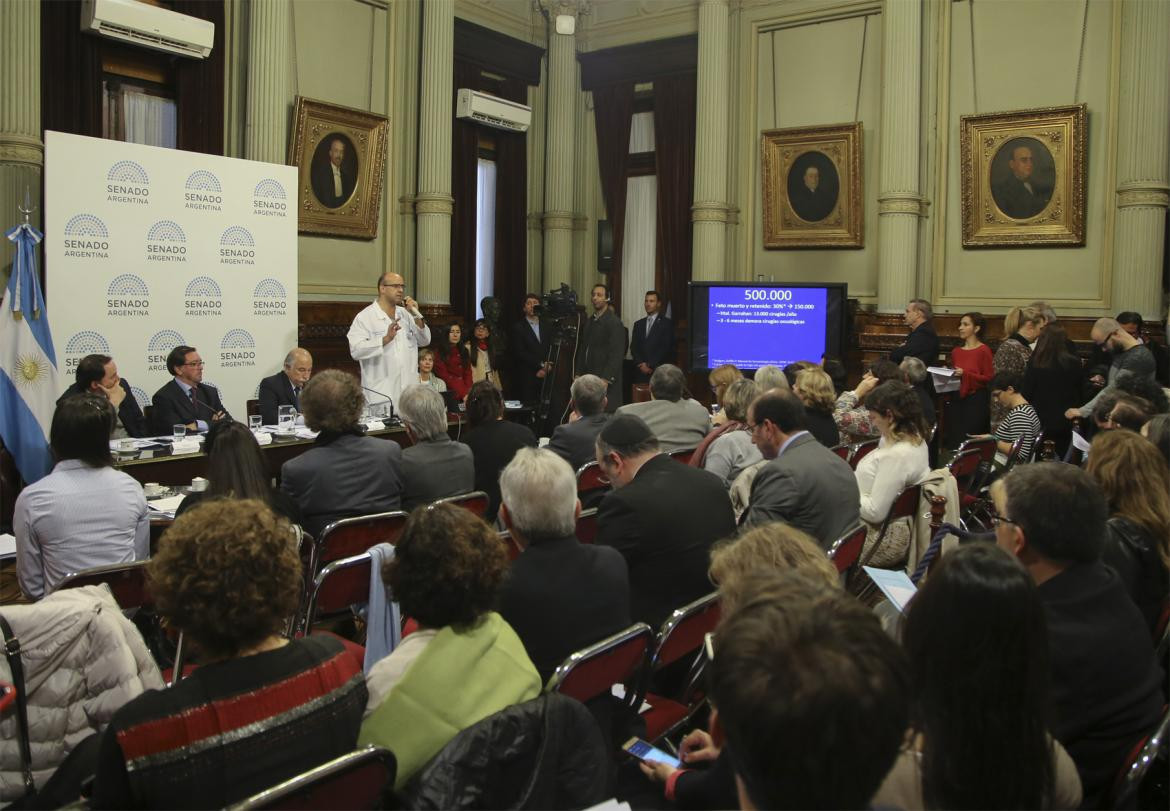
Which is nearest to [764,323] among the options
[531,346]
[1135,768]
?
[531,346]

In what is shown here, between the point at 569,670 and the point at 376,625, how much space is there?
95 centimetres

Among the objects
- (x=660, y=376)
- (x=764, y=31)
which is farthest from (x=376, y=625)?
(x=764, y=31)

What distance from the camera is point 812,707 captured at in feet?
3.49

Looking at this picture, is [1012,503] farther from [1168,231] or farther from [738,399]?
[1168,231]

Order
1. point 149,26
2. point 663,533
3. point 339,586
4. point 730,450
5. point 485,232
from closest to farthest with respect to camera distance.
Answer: point 663,533
point 339,586
point 730,450
point 149,26
point 485,232

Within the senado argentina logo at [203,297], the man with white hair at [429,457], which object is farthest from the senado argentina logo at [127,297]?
the man with white hair at [429,457]

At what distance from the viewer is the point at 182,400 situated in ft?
19.3

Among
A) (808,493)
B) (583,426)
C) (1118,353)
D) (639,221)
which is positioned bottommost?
(808,493)

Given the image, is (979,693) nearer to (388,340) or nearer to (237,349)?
(388,340)

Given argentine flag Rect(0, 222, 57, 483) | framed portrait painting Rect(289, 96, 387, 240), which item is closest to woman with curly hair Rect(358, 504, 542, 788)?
argentine flag Rect(0, 222, 57, 483)

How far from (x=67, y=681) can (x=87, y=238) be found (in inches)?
196

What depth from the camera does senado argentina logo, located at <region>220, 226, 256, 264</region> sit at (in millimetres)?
7172

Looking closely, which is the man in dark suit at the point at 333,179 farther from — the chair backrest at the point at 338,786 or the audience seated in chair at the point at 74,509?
the chair backrest at the point at 338,786

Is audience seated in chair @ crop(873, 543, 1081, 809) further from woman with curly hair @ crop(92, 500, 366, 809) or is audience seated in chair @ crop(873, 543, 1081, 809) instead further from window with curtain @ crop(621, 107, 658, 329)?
window with curtain @ crop(621, 107, 658, 329)
